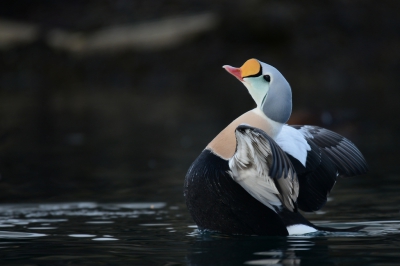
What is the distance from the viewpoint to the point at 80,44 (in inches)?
1009

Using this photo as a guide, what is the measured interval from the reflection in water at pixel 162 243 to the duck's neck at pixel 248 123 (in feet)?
1.87

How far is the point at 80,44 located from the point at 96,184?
1812cm

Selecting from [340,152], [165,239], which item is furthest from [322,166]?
[165,239]

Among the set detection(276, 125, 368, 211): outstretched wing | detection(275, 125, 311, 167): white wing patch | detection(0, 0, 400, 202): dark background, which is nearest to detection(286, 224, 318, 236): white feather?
detection(276, 125, 368, 211): outstretched wing

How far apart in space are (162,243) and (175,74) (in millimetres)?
20061

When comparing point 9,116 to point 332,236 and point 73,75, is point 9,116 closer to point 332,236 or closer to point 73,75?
point 73,75

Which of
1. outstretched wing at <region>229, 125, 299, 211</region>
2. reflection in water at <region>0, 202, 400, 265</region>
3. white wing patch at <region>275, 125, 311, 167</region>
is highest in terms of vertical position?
white wing patch at <region>275, 125, 311, 167</region>

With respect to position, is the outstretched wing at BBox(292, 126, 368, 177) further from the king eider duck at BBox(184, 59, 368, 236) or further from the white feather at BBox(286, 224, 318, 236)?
the white feather at BBox(286, 224, 318, 236)

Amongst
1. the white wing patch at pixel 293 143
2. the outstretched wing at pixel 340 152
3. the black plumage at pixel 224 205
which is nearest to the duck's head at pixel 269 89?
the white wing patch at pixel 293 143

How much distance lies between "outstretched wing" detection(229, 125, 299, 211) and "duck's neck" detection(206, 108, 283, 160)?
21 centimetres

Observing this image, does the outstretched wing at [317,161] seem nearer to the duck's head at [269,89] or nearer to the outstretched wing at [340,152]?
the outstretched wing at [340,152]

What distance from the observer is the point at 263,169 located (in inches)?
180

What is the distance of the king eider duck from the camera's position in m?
4.76

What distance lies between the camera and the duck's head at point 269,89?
4.86 meters
